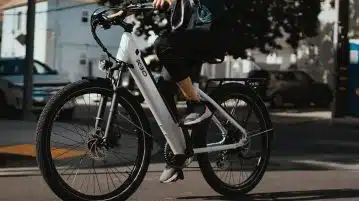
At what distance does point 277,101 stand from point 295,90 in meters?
0.88

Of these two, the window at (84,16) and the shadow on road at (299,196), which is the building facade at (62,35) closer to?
the window at (84,16)

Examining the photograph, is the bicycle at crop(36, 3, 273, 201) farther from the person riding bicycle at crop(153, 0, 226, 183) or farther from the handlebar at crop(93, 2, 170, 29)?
the person riding bicycle at crop(153, 0, 226, 183)

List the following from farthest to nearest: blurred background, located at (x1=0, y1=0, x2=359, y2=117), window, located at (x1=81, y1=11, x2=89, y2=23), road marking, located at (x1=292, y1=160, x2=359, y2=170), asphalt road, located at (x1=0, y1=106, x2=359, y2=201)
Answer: window, located at (x1=81, y1=11, x2=89, y2=23)
blurred background, located at (x1=0, y1=0, x2=359, y2=117)
road marking, located at (x1=292, y1=160, x2=359, y2=170)
asphalt road, located at (x1=0, y1=106, x2=359, y2=201)

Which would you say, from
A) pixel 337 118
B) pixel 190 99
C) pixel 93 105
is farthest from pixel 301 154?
pixel 337 118

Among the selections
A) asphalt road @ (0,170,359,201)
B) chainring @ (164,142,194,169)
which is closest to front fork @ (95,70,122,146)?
chainring @ (164,142,194,169)

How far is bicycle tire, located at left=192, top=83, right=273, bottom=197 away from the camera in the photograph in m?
5.14

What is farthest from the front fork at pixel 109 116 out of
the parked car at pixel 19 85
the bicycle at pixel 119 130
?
the parked car at pixel 19 85

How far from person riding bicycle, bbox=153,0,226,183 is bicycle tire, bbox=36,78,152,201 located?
33cm

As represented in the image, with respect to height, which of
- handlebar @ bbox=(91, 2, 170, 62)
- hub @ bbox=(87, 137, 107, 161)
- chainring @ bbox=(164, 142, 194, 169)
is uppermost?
handlebar @ bbox=(91, 2, 170, 62)

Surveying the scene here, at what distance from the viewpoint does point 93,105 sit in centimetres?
467

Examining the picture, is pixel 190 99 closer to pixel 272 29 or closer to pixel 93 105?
pixel 93 105

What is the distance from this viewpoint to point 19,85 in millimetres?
16266

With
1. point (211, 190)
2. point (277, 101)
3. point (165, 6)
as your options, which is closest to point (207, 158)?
point (211, 190)

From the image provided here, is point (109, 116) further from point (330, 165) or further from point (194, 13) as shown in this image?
point (330, 165)
